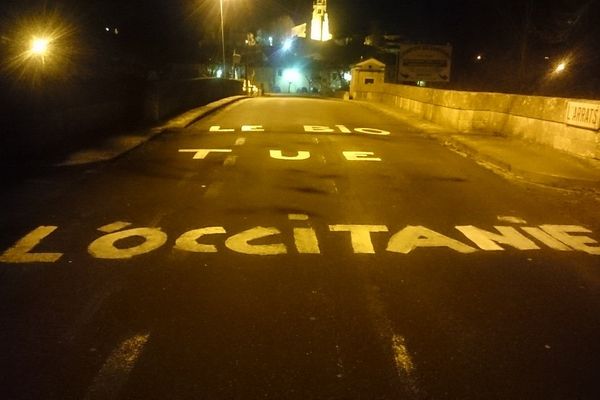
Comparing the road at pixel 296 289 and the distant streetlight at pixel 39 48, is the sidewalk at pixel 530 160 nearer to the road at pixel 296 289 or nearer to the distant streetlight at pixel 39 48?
the road at pixel 296 289

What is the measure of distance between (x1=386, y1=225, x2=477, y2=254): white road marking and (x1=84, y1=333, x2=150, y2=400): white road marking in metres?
3.34

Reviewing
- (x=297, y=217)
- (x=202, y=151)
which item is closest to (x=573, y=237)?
(x=297, y=217)

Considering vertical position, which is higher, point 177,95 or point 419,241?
point 177,95

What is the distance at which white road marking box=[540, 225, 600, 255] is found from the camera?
7.07 meters

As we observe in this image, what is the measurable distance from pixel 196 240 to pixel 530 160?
830cm

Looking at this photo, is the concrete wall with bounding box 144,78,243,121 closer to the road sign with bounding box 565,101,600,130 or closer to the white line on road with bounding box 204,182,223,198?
the white line on road with bounding box 204,182,223,198

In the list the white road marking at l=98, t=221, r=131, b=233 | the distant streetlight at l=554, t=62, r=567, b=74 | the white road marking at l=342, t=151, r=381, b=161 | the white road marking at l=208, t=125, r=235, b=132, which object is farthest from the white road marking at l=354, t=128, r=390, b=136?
the distant streetlight at l=554, t=62, r=567, b=74

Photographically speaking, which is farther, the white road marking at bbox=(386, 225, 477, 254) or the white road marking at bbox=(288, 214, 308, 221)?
the white road marking at bbox=(288, 214, 308, 221)

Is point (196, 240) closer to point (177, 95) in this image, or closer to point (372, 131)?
point (372, 131)

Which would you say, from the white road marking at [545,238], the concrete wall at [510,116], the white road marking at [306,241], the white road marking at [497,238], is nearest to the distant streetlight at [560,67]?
the concrete wall at [510,116]

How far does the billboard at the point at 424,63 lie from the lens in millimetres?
37594

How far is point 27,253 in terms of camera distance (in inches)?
257

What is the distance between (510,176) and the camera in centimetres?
1157

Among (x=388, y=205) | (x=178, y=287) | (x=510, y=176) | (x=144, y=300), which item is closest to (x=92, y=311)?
(x=144, y=300)
